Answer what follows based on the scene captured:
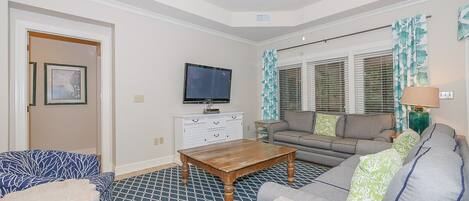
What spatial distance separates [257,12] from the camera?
4461 mm

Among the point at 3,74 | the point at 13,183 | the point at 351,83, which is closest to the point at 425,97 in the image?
the point at 351,83

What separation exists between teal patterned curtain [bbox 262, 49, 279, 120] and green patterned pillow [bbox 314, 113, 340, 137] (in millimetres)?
1288

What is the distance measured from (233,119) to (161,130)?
1418 mm

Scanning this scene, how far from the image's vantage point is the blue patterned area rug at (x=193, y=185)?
2580 mm

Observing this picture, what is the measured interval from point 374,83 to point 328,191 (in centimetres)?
293

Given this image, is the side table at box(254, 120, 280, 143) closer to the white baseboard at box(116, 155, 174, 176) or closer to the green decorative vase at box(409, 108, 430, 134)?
the white baseboard at box(116, 155, 174, 176)

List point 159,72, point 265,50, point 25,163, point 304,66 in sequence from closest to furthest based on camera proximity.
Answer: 1. point 25,163
2. point 159,72
3. point 304,66
4. point 265,50

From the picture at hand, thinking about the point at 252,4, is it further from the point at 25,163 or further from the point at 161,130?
the point at 25,163

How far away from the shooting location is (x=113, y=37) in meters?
3.49

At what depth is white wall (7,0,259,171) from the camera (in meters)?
3.41

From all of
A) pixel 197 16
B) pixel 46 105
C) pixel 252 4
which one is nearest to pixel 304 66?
pixel 252 4

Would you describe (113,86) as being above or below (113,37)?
below

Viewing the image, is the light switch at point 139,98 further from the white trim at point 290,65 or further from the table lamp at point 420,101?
the table lamp at point 420,101

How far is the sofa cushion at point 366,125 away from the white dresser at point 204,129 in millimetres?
2046
